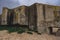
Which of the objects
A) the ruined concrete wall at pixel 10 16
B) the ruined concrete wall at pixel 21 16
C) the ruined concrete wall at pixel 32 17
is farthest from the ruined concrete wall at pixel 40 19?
the ruined concrete wall at pixel 10 16

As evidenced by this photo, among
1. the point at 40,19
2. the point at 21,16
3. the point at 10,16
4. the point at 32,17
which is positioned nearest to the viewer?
the point at 40,19

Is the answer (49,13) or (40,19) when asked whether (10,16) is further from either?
(49,13)

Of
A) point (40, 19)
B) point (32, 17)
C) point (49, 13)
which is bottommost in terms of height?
point (40, 19)

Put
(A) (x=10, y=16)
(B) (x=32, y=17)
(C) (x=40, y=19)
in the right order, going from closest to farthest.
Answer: (C) (x=40, y=19), (B) (x=32, y=17), (A) (x=10, y=16)

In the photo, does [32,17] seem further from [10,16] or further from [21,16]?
[10,16]

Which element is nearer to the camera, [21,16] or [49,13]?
[49,13]

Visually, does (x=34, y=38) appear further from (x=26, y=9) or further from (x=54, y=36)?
(x=26, y=9)

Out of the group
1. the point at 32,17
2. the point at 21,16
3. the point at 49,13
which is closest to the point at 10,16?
the point at 21,16

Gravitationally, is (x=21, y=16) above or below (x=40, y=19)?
above

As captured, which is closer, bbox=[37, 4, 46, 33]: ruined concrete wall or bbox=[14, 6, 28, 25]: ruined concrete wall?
bbox=[37, 4, 46, 33]: ruined concrete wall

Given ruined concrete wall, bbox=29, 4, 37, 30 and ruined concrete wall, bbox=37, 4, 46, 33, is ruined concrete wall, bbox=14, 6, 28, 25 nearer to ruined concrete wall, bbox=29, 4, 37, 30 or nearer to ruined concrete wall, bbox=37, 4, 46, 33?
ruined concrete wall, bbox=29, 4, 37, 30

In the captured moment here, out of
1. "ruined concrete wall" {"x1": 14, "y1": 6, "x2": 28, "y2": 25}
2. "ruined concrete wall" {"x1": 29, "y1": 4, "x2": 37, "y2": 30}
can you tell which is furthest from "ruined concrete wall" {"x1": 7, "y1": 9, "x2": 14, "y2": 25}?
"ruined concrete wall" {"x1": 29, "y1": 4, "x2": 37, "y2": 30}

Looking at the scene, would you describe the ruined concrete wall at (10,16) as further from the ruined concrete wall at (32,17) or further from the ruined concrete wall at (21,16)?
the ruined concrete wall at (32,17)

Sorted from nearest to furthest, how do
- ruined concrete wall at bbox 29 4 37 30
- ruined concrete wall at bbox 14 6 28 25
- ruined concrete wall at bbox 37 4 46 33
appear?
ruined concrete wall at bbox 37 4 46 33, ruined concrete wall at bbox 29 4 37 30, ruined concrete wall at bbox 14 6 28 25
